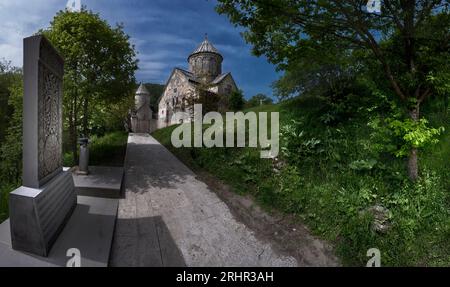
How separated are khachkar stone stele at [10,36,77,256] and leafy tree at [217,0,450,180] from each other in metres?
3.82

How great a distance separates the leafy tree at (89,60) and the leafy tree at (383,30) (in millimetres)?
4666

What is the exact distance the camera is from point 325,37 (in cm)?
550

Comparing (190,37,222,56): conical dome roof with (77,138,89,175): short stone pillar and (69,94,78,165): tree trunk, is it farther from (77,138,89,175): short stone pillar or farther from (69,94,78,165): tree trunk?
(77,138,89,175): short stone pillar

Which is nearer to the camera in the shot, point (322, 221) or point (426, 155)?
point (322, 221)

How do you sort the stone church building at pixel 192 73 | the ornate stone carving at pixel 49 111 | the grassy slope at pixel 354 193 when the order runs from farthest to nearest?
the stone church building at pixel 192 73 < the grassy slope at pixel 354 193 < the ornate stone carving at pixel 49 111

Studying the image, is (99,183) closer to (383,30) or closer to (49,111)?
(49,111)

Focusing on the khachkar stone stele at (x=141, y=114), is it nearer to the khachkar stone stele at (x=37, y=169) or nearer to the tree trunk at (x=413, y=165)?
the khachkar stone stele at (x=37, y=169)

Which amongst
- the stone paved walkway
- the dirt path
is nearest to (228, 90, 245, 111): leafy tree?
the stone paved walkway

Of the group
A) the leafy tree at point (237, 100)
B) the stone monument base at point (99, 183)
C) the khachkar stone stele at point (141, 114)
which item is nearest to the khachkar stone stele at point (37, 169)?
the stone monument base at point (99, 183)

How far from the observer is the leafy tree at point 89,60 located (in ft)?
24.2

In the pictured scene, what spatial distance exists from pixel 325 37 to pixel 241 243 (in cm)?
493

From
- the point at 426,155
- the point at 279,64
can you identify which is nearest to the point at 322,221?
the point at 426,155
